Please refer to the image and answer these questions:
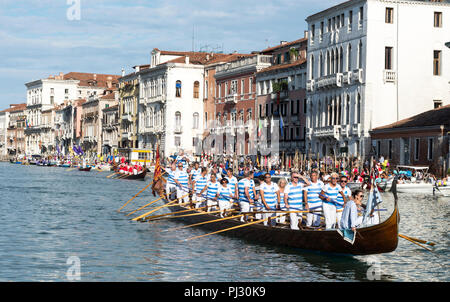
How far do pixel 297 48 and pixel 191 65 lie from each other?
1994cm

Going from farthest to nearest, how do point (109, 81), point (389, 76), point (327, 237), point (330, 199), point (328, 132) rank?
point (109, 81) < point (328, 132) < point (389, 76) < point (330, 199) < point (327, 237)

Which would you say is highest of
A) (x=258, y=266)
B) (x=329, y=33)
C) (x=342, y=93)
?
(x=329, y=33)

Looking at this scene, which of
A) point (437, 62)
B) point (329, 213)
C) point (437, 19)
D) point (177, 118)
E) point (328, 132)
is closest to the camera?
point (329, 213)

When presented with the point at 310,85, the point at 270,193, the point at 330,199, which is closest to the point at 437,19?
the point at 310,85

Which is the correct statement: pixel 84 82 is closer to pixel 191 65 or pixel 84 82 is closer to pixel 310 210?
pixel 191 65

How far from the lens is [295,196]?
18.4m

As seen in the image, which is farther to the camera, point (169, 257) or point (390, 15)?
point (390, 15)

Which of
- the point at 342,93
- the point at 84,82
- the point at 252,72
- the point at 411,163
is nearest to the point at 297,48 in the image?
the point at 252,72

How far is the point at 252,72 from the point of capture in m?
69.2

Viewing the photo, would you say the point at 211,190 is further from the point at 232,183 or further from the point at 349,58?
Result: the point at 349,58

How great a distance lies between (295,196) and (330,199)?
106cm

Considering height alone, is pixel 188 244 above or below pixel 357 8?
below

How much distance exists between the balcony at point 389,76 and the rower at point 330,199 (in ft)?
114

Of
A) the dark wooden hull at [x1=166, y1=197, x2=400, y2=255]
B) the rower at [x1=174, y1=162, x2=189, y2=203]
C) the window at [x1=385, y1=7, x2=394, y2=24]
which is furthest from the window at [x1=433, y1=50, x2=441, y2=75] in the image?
the dark wooden hull at [x1=166, y1=197, x2=400, y2=255]
